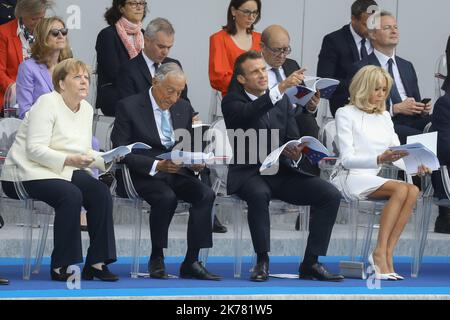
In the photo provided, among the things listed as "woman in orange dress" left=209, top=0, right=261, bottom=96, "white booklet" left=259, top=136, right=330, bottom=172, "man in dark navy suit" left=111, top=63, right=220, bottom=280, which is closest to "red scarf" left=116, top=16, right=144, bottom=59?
"woman in orange dress" left=209, top=0, right=261, bottom=96

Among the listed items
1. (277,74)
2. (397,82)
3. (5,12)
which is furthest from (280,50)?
(5,12)

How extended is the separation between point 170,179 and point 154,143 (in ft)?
0.82

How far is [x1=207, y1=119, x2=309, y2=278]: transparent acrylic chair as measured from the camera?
844 centimetres

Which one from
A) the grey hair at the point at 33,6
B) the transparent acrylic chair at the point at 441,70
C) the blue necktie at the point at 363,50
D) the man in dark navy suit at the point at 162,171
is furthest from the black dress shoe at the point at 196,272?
the transparent acrylic chair at the point at 441,70

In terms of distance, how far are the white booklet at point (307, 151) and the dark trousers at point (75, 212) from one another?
0.97 meters

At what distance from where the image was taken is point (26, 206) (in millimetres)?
7980

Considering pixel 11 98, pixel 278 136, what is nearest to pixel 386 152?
pixel 278 136

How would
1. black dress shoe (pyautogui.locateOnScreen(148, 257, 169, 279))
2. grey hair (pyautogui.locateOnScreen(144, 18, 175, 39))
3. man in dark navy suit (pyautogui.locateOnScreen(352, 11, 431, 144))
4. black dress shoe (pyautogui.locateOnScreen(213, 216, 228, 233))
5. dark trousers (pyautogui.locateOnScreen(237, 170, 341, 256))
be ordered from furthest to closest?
man in dark navy suit (pyautogui.locateOnScreen(352, 11, 431, 144))
black dress shoe (pyautogui.locateOnScreen(213, 216, 228, 233))
grey hair (pyautogui.locateOnScreen(144, 18, 175, 39))
dark trousers (pyautogui.locateOnScreen(237, 170, 341, 256))
black dress shoe (pyautogui.locateOnScreen(148, 257, 169, 279))

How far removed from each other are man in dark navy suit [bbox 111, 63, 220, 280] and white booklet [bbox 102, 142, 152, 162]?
0.30 meters

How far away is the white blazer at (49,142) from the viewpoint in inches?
306

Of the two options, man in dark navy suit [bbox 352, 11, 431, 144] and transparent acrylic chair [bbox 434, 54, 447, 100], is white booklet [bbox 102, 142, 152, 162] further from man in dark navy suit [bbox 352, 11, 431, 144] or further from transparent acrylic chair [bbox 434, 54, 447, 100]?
transparent acrylic chair [bbox 434, 54, 447, 100]

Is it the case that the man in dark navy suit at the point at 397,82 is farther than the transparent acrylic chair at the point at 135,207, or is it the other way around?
the man in dark navy suit at the point at 397,82

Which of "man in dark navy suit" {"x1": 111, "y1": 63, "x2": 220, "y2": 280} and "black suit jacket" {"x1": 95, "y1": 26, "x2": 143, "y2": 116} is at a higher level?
"black suit jacket" {"x1": 95, "y1": 26, "x2": 143, "y2": 116}

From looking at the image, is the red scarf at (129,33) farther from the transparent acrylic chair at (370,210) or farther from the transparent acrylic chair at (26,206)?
the transparent acrylic chair at (370,210)
